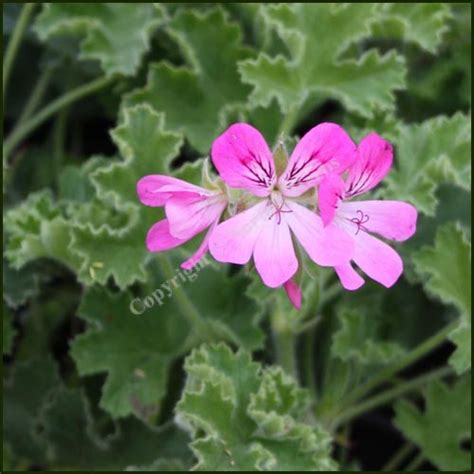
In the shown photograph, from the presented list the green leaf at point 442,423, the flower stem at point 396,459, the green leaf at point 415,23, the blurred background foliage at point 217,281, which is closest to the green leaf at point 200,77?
the blurred background foliage at point 217,281

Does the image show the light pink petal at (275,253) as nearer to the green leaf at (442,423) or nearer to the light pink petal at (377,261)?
the light pink petal at (377,261)

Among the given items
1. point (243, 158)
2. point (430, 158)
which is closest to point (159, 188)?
point (243, 158)

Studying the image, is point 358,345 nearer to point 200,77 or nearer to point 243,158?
point 200,77

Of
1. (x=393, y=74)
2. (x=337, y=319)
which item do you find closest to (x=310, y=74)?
(x=393, y=74)

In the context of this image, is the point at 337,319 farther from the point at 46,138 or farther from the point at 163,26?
the point at 46,138

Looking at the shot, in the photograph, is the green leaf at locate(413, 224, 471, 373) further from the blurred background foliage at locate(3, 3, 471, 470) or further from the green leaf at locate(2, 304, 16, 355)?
the green leaf at locate(2, 304, 16, 355)
